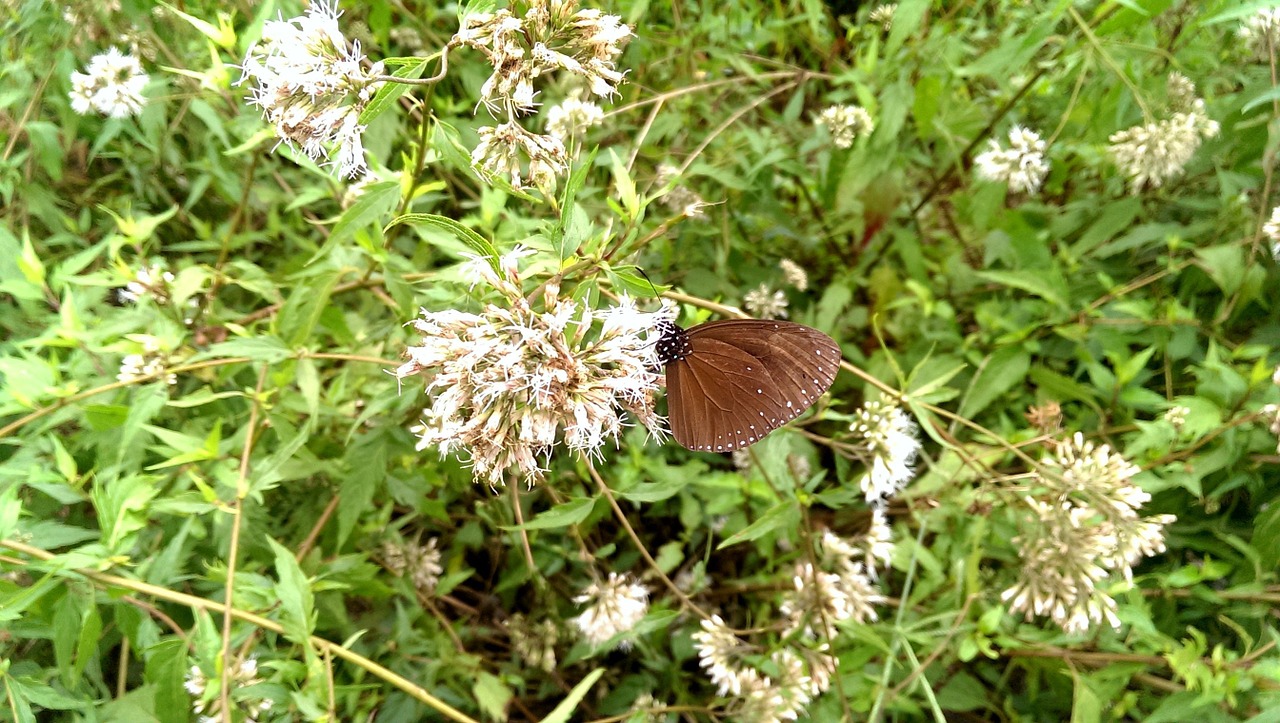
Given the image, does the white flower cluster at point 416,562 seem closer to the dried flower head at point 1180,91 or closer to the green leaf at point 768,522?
the green leaf at point 768,522

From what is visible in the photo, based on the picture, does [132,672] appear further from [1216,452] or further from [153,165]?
[1216,452]

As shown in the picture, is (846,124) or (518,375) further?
(846,124)

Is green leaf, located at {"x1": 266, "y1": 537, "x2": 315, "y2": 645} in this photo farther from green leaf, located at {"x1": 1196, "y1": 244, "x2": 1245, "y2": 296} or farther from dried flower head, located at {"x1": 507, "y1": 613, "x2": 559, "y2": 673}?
green leaf, located at {"x1": 1196, "y1": 244, "x2": 1245, "y2": 296}

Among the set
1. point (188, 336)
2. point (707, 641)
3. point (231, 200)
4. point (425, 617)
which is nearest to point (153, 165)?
point (231, 200)

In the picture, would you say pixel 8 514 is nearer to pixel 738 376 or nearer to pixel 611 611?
pixel 611 611

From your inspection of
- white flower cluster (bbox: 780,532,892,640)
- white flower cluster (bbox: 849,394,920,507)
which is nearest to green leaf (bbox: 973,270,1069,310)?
white flower cluster (bbox: 849,394,920,507)

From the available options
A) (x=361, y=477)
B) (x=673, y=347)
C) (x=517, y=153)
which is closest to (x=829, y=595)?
(x=673, y=347)
